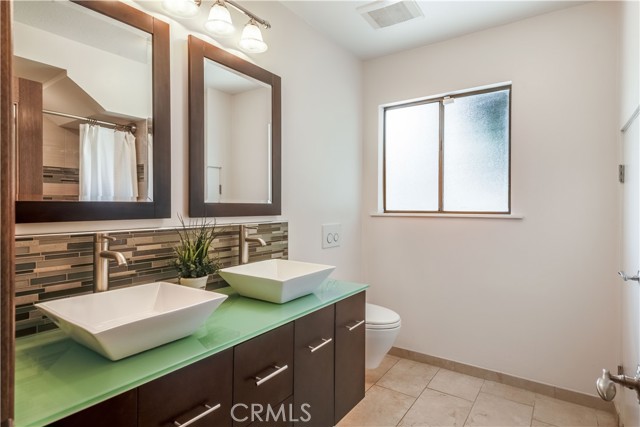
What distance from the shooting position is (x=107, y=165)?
1.32 meters

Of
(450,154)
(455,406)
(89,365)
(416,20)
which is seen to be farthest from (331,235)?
(89,365)

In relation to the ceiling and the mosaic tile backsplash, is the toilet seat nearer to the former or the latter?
the mosaic tile backsplash

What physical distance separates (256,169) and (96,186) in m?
0.81

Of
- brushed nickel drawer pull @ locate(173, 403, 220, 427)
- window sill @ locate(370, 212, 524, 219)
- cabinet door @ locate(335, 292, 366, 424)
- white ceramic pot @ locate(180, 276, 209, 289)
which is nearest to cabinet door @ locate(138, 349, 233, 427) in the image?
brushed nickel drawer pull @ locate(173, 403, 220, 427)

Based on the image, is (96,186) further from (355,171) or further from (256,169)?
(355,171)

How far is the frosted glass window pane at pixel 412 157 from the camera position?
2.68 m

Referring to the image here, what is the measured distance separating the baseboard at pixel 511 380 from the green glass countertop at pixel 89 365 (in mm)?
1747

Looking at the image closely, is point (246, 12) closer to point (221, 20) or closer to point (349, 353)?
point (221, 20)

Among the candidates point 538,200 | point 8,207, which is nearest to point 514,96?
point 538,200

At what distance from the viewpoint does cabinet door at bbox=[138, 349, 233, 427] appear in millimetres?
864

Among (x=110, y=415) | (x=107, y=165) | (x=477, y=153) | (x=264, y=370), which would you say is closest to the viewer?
(x=110, y=415)

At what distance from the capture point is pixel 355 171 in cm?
282

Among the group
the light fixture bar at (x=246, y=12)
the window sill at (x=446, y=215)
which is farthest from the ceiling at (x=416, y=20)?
the window sill at (x=446, y=215)

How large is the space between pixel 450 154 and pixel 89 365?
8.13 ft
